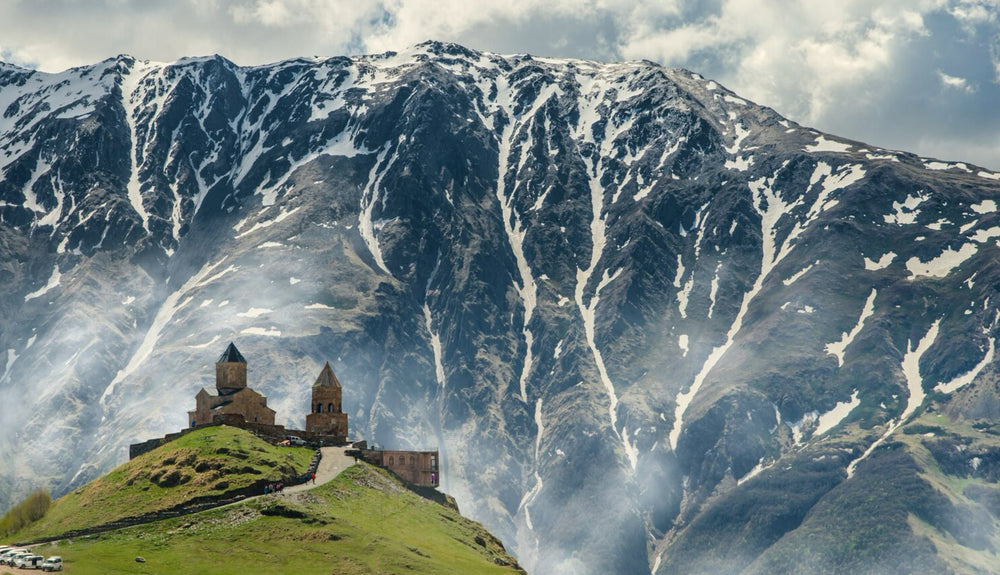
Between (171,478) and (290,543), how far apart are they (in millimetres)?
25596

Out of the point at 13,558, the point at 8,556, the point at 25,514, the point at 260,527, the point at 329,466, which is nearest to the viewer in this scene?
the point at 13,558

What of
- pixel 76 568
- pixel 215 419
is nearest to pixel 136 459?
pixel 215 419

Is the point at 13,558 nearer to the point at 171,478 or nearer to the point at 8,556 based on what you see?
the point at 8,556

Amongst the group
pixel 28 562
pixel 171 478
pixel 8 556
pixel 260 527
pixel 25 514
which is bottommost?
pixel 28 562

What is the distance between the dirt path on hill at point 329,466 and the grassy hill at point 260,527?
156 centimetres

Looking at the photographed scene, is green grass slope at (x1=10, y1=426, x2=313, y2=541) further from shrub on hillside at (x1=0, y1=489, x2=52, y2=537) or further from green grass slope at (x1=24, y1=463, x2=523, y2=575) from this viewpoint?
green grass slope at (x1=24, y1=463, x2=523, y2=575)

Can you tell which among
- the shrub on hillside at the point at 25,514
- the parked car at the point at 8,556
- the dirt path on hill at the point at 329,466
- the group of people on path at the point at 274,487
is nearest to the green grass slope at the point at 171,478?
the group of people on path at the point at 274,487

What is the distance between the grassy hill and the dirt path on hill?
156 cm

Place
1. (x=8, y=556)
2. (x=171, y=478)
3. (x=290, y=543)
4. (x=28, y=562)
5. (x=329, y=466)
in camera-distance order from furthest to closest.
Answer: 1. (x=329, y=466)
2. (x=171, y=478)
3. (x=290, y=543)
4. (x=8, y=556)
5. (x=28, y=562)

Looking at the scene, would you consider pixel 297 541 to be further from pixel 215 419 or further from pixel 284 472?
pixel 215 419

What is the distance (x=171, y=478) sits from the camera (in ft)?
544

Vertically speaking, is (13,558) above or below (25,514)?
below

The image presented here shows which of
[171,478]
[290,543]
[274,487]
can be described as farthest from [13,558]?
[274,487]

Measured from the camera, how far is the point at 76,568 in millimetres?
128875
